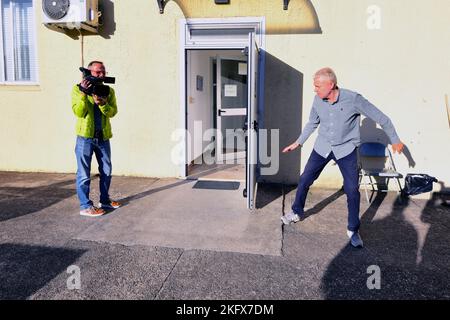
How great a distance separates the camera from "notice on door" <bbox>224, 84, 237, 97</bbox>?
7.73 meters

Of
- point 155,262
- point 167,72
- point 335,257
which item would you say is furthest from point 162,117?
point 335,257

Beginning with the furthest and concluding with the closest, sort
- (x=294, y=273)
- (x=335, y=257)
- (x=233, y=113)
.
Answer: (x=233, y=113) < (x=335, y=257) < (x=294, y=273)

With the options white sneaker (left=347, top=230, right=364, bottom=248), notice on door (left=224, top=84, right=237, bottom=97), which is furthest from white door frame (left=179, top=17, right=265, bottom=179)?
white sneaker (left=347, top=230, right=364, bottom=248)

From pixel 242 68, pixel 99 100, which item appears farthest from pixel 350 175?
pixel 242 68

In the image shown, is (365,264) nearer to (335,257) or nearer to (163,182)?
(335,257)

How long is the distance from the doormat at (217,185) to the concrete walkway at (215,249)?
0.46m

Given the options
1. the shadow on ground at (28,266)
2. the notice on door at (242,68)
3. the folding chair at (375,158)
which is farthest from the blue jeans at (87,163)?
the notice on door at (242,68)

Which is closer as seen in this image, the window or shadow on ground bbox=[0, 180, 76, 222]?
shadow on ground bbox=[0, 180, 76, 222]

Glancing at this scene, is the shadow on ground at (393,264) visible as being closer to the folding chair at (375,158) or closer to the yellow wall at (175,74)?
the folding chair at (375,158)

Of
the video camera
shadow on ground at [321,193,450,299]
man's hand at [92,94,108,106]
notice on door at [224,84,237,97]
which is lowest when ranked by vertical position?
shadow on ground at [321,193,450,299]

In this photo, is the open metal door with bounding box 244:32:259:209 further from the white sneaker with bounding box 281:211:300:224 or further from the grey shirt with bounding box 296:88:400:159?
the grey shirt with bounding box 296:88:400:159

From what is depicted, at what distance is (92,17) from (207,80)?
3.09 m

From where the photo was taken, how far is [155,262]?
10.7ft

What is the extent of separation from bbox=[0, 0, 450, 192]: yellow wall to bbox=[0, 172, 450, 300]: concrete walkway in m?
1.27
